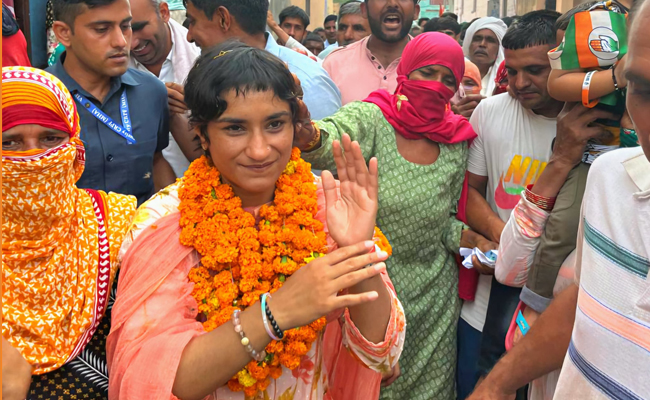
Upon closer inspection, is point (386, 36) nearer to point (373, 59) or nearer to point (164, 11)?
point (373, 59)

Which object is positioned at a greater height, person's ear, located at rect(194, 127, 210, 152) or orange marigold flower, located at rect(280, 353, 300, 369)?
person's ear, located at rect(194, 127, 210, 152)

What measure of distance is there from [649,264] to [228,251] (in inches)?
44.0

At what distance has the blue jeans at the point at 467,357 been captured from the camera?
3225mm

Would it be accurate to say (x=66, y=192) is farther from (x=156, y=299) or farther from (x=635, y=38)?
(x=635, y=38)

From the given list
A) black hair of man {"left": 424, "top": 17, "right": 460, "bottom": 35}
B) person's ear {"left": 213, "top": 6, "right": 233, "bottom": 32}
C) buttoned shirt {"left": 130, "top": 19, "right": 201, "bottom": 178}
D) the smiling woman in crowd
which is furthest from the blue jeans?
black hair of man {"left": 424, "top": 17, "right": 460, "bottom": 35}

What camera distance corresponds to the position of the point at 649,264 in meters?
1.19

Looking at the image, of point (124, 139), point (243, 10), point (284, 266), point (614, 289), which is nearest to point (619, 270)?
point (614, 289)

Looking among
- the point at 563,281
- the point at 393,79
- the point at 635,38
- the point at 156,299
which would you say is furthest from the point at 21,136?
the point at 393,79

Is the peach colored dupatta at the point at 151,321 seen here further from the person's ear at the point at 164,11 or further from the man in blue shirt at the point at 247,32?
the person's ear at the point at 164,11

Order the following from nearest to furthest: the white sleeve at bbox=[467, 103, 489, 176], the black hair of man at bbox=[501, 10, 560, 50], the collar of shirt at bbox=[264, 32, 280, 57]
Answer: the black hair of man at bbox=[501, 10, 560, 50], the white sleeve at bbox=[467, 103, 489, 176], the collar of shirt at bbox=[264, 32, 280, 57]

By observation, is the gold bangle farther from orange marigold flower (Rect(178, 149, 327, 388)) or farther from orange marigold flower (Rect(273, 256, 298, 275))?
orange marigold flower (Rect(273, 256, 298, 275))

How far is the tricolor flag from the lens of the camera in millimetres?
2234

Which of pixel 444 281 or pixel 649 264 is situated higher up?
pixel 649 264

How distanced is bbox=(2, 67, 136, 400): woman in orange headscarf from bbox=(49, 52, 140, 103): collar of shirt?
66 centimetres
